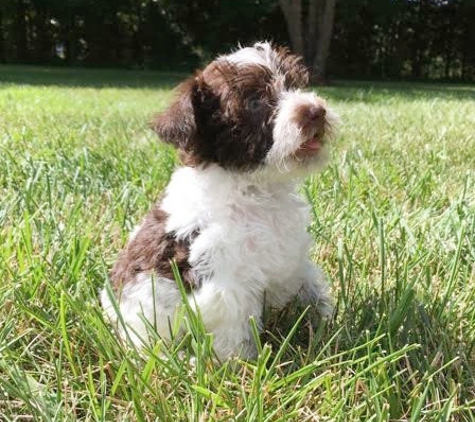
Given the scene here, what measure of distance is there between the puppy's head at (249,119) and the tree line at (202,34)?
24.6 m

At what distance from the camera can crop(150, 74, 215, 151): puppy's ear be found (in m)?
2.01

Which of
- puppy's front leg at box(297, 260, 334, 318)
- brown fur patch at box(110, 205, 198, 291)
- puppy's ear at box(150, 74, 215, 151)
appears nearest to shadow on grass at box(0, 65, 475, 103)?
puppy's front leg at box(297, 260, 334, 318)

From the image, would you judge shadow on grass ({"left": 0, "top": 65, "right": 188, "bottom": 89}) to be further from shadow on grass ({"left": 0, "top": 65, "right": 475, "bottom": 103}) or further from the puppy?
the puppy

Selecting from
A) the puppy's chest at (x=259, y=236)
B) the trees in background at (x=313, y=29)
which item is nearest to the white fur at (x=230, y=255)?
the puppy's chest at (x=259, y=236)

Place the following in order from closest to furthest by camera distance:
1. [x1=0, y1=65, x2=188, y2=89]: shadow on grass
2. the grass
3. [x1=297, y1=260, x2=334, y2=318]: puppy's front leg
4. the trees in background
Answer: the grass
[x1=297, y1=260, x2=334, y2=318]: puppy's front leg
[x1=0, y1=65, x2=188, y2=89]: shadow on grass
the trees in background

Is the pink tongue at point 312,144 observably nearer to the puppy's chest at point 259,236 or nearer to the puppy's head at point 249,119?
the puppy's head at point 249,119

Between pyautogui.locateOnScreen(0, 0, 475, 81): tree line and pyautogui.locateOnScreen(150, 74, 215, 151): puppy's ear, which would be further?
pyautogui.locateOnScreen(0, 0, 475, 81): tree line

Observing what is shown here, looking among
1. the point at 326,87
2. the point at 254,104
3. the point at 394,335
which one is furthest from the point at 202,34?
the point at 394,335

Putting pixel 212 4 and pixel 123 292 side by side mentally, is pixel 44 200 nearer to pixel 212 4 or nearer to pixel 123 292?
pixel 123 292

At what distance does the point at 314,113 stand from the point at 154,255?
0.66m

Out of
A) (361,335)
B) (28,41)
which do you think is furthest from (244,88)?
(28,41)

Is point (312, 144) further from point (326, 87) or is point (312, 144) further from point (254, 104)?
point (326, 87)

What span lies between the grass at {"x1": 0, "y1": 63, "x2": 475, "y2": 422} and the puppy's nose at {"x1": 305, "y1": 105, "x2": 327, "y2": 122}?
1.69 feet

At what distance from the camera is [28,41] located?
28.3m
